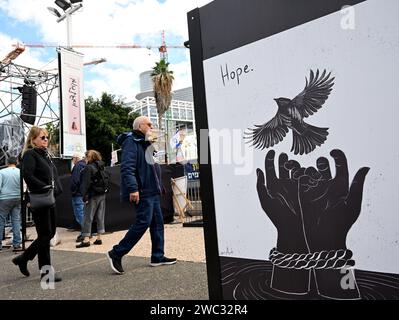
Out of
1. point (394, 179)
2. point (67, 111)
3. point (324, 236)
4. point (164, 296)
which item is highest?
point (67, 111)

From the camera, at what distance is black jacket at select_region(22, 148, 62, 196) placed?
14.4 feet

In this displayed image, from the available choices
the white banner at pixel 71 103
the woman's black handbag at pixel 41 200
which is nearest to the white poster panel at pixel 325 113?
the woman's black handbag at pixel 41 200

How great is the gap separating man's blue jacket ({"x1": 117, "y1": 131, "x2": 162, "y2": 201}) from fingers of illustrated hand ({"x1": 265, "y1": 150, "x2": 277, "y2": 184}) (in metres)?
2.51

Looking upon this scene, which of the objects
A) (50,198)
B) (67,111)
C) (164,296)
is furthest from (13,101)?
(164,296)

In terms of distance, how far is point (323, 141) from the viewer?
185cm

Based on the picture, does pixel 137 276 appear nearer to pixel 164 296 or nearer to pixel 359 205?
pixel 164 296

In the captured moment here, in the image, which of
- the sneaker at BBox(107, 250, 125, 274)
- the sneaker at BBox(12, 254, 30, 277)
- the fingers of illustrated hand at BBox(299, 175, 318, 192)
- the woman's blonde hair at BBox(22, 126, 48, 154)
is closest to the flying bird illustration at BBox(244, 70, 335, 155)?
the fingers of illustrated hand at BBox(299, 175, 318, 192)

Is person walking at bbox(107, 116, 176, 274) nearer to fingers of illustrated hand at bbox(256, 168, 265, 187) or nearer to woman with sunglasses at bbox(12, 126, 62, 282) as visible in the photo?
woman with sunglasses at bbox(12, 126, 62, 282)

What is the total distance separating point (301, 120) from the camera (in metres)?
1.92

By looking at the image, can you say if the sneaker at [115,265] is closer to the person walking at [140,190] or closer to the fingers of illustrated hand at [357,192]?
the person walking at [140,190]

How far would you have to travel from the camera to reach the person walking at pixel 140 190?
14.2 feet

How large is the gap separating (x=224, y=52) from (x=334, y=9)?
676 millimetres

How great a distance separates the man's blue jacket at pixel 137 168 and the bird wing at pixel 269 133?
8.09 ft

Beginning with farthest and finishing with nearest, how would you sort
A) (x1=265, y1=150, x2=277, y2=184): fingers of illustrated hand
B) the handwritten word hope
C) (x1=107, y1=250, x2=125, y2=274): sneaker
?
1. (x1=107, y1=250, x2=125, y2=274): sneaker
2. the handwritten word hope
3. (x1=265, y1=150, x2=277, y2=184): fingers of illustrated hand
